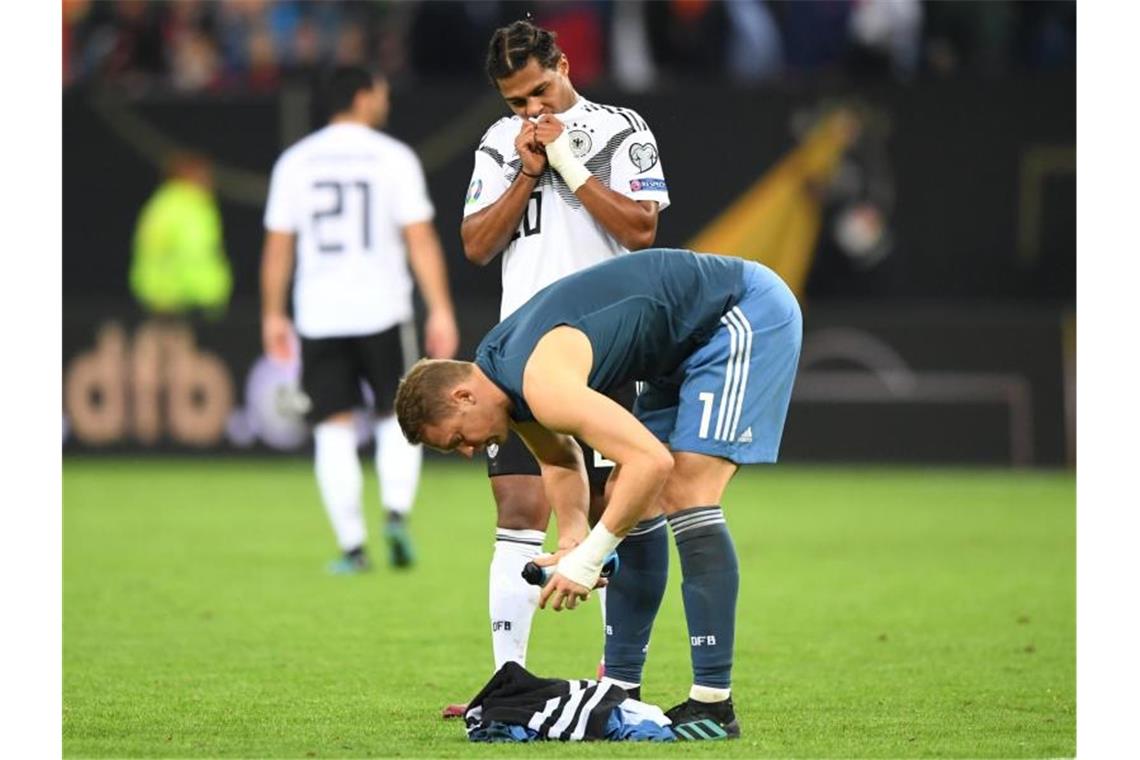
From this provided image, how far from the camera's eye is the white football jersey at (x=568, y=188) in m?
6.54

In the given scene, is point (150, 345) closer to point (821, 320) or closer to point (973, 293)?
point (821, 320)

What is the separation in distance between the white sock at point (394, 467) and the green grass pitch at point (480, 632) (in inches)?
15.6

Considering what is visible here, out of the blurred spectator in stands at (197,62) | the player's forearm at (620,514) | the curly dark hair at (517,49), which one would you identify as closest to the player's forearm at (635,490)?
the player's forearm at (620,514)

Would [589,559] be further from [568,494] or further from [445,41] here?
[445,41]

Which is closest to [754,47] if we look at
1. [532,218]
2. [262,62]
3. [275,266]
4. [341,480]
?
[262,62]

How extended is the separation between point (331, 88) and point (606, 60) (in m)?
7.30

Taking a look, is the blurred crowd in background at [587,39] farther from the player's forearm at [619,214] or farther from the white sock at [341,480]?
the player's forearm at [619,214]

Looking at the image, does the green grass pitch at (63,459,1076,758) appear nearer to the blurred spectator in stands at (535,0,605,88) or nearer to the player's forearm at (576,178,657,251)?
the player's forearm at (576,178,657,251)

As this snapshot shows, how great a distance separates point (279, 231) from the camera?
413 inches

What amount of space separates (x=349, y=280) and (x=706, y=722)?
17.0 feet

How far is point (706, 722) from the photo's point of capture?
5.87 meters

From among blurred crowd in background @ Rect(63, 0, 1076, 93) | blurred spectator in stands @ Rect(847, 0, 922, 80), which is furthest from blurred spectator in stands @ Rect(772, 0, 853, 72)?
blurred spectator in stands @ Rect(847, 0, 922, 80)

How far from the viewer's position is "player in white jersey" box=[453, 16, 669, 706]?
637cm
